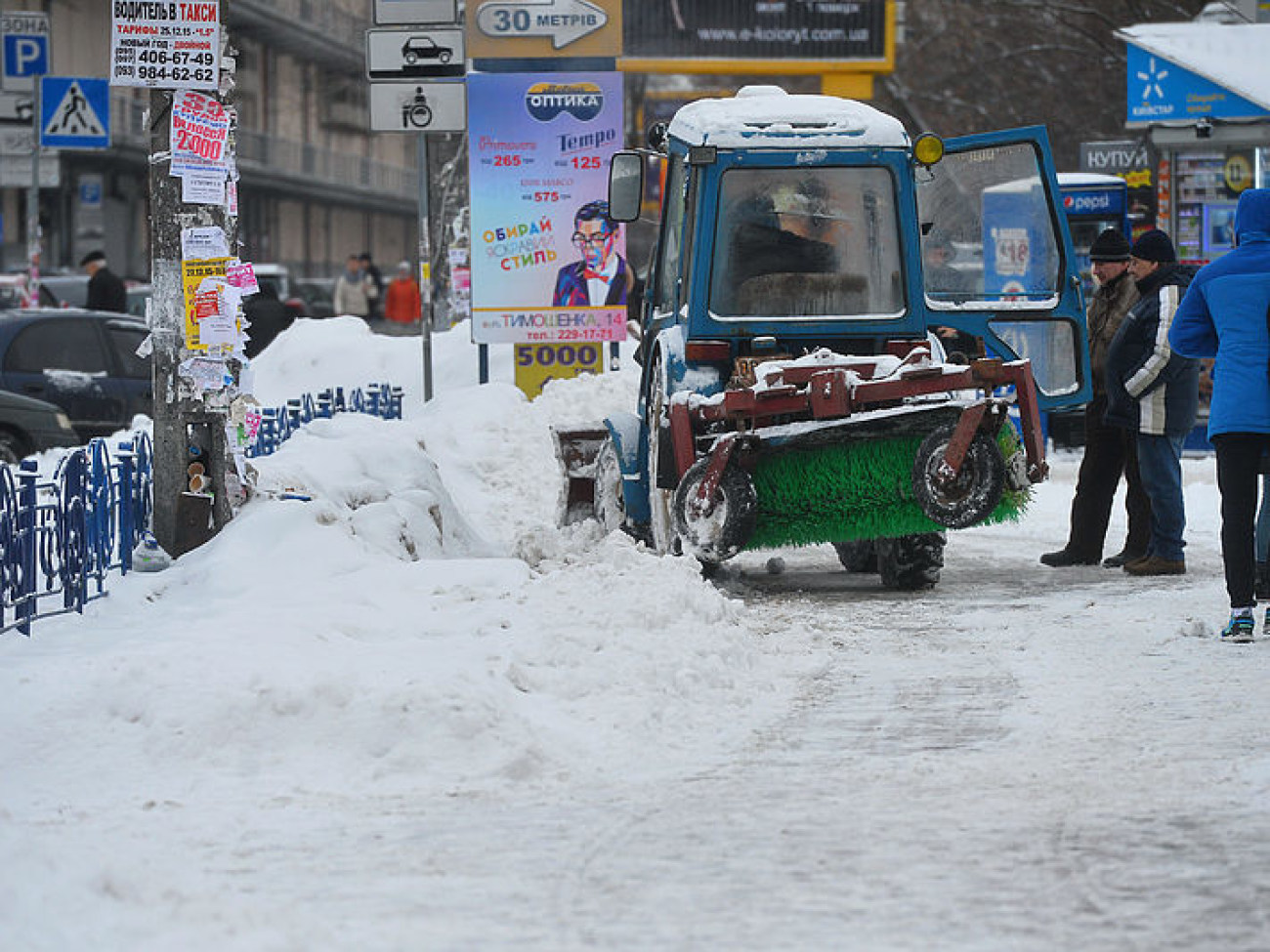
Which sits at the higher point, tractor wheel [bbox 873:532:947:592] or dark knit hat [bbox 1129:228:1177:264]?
dark knit hat [bbox 1129:228:1177:264]

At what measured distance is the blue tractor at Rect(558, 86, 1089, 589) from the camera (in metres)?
11.1

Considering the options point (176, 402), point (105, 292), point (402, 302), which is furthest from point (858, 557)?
point (402, 302)

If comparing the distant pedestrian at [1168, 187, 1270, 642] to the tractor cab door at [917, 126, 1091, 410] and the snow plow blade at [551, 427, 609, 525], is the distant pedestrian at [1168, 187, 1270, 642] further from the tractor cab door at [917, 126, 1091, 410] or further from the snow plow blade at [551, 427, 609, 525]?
the snow plow blade at [551, 427, 609, 525]

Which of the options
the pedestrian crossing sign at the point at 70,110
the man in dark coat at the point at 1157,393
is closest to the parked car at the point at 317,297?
the pedestrian crossing sign at the point at 70,110

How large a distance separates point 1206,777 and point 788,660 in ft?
8.24

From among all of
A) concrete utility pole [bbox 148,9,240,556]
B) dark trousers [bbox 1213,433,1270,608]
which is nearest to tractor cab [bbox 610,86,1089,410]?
concrete utility pole [bbox 148,9,240,556]

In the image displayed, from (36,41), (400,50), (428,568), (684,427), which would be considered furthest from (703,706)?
(36,41)

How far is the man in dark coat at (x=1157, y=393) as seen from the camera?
12.3m

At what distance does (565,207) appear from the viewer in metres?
20.4

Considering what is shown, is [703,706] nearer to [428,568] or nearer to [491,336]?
[428,568]

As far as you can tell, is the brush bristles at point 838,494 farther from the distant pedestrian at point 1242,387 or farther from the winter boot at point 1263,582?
the distant pedestrian at point 1242,387

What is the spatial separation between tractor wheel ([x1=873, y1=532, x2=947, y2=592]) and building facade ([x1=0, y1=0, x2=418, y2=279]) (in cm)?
2996

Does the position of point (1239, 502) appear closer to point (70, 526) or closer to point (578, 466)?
point (70, 526)

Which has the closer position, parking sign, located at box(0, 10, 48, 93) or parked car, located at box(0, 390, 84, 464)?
parked car, located at box(0, 390, 84, 464)
